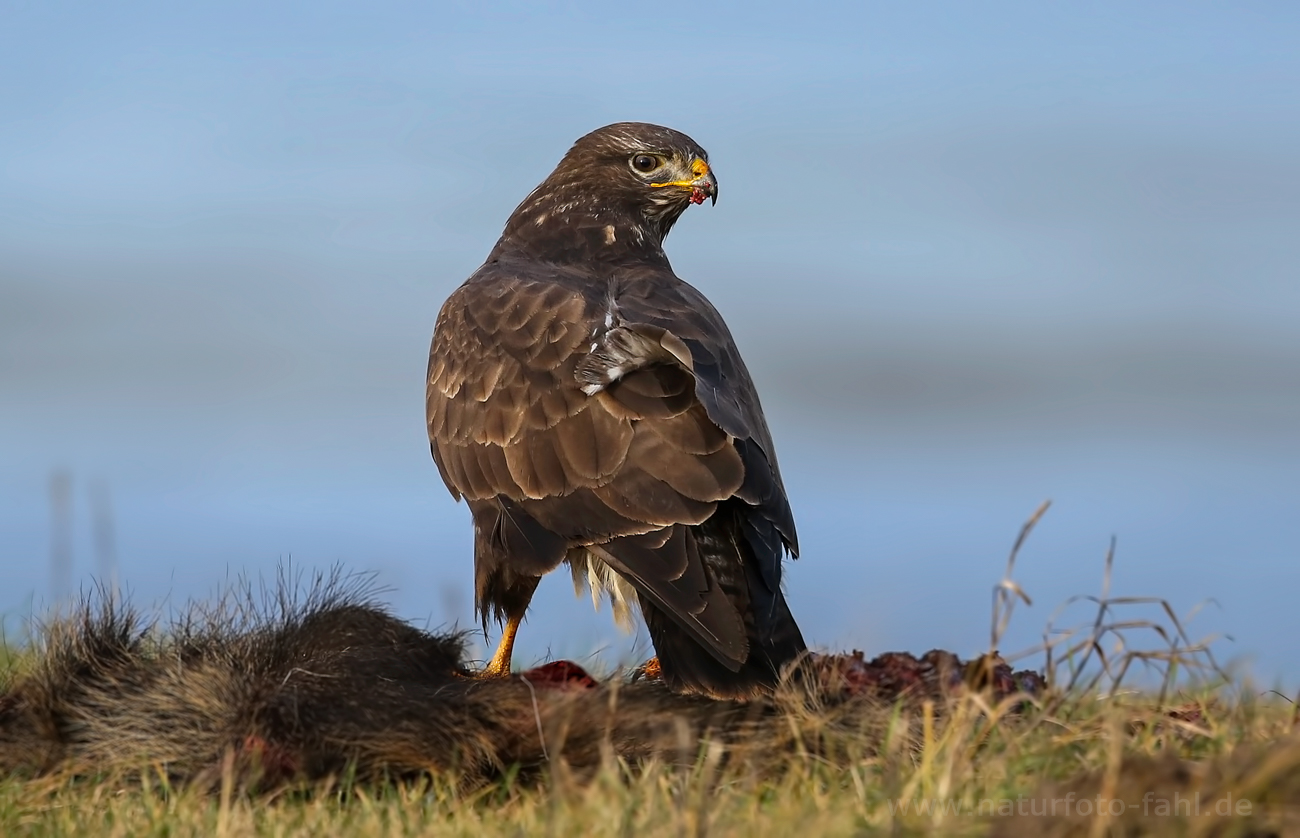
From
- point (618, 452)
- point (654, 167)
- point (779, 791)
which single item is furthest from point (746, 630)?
point (654, 167)

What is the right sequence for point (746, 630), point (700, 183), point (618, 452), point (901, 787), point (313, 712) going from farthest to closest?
point (700, 183) → point (618, 452) → point (746, 630) → point (313, 712) → point (901, 787)

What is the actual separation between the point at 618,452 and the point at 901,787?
231 centimetres

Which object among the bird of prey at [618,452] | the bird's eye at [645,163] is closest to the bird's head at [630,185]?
the bird's eye at [645,163]

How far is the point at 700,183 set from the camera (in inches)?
317

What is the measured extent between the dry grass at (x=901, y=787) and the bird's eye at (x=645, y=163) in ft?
12.6

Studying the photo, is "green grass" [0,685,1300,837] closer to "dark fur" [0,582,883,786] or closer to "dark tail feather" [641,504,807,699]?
"dark fur" [0,582,883,786]

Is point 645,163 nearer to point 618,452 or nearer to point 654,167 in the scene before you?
point 654,167

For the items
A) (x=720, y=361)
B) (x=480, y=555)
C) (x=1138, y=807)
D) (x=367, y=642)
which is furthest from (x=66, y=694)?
(x=1138, y=807)

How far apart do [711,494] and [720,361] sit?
1109 mm

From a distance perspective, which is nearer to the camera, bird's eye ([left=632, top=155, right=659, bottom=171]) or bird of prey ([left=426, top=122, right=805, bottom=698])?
bird of prey ([left=426, top=122, right=805, bottom=698])

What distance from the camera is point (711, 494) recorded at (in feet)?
19.0

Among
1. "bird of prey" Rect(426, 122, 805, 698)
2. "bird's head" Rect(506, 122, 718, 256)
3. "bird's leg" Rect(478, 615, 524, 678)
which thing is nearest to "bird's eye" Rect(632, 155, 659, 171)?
"bird's head" Rect(506, 122, 718, 256)

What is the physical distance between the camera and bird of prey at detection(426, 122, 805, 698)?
5691 mm

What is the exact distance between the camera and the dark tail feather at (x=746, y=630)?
550 centimetres
